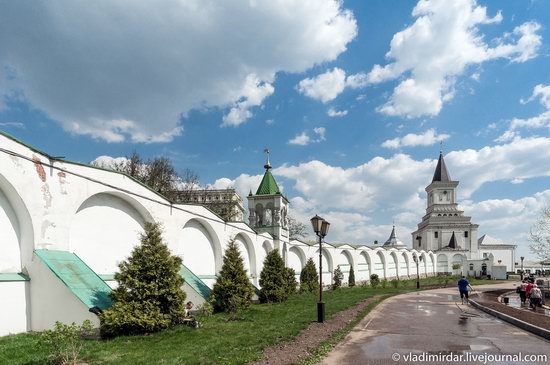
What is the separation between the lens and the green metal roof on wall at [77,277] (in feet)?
32.3

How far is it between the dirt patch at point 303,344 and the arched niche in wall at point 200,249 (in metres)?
6.36

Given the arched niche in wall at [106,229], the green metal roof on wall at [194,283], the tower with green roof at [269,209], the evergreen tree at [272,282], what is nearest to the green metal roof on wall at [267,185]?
the tower with green roof at [269,209]

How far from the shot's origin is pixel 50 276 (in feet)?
32.2

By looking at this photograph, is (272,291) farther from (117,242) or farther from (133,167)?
(133,167)

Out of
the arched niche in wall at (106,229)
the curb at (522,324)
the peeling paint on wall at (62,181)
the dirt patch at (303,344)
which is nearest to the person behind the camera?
the dirt patch at (303,344)

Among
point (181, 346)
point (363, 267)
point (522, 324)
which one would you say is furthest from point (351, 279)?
point (181, 346)

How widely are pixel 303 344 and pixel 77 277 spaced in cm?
586

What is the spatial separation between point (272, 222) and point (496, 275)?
50274 mm

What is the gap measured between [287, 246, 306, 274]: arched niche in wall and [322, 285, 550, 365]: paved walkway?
15.9m

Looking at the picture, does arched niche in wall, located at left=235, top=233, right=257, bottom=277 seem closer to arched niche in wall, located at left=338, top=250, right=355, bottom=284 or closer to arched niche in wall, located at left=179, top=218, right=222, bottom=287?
arched niche in wall, located at left=179, top=218, right=222, bottom=287

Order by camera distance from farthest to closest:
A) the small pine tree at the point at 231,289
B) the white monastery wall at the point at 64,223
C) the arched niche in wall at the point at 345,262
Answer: the arched niche in wall at the point at 345,262 < the small pine tree at the point at 231,289 < the white monastery wall at the point at 64,223

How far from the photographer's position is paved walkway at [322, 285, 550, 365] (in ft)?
28.1

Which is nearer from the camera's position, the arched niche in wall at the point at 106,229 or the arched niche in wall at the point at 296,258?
the arched niche in wall at the point at 106,229

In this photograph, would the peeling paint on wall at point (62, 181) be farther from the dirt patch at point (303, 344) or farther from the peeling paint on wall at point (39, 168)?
the dirt patch at point (303, 344)
